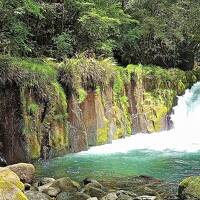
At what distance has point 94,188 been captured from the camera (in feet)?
29.6

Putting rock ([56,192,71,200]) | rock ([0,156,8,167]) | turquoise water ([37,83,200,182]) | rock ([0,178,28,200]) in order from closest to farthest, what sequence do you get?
rock ([0,178,28,200])
rock ([56,192,71,200])
turquoise water ([37,83,200,182])
rock ([0,156,8,167])

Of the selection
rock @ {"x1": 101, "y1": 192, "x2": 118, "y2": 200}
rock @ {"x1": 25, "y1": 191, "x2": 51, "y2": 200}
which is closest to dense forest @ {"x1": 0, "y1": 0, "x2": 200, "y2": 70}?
rock @ {"x1": 25, "y1": 191, "x2": 51, "y2": 200}

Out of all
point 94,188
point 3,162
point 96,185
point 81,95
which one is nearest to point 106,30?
point 81,95

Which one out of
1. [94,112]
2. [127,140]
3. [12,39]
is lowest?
[127,140]

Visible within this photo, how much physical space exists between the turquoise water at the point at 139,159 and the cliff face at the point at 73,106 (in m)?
0.48

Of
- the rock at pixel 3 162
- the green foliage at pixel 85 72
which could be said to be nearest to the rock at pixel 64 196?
the rock at pixel 3 162

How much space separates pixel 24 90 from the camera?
12172 millimetres

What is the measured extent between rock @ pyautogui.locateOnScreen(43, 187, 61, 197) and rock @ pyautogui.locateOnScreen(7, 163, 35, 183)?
3.12ft

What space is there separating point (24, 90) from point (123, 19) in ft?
27.0

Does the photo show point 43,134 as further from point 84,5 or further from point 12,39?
point 84,5

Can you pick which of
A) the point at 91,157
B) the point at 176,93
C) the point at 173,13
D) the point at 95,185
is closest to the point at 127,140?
the point at 91,157

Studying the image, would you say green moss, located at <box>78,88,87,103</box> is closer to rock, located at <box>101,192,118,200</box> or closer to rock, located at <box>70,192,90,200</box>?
rock, located at <box>70,192,90,200</box>

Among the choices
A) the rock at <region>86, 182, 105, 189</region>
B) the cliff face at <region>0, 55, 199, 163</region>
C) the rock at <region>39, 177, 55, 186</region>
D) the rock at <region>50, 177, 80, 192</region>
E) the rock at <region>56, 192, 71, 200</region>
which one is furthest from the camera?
the cliff face at <region>0, 55, 199, 163</region>

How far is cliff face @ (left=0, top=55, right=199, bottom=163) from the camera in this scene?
1187cm
